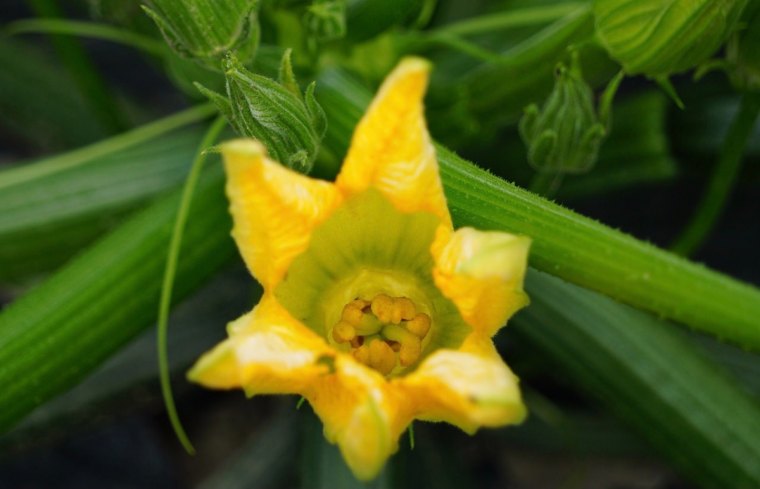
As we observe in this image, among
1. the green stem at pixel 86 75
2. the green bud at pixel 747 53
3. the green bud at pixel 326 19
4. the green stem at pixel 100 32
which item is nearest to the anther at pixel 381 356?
the green bud at pixel 326 19

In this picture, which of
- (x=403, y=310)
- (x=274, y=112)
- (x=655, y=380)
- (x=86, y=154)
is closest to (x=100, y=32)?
(x=86, y=154)

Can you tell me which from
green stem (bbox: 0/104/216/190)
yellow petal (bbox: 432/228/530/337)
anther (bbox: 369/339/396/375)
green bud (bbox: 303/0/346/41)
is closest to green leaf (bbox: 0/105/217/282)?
green stem (bbox: 0/104/216/190)

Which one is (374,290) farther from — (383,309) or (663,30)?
(663,30)

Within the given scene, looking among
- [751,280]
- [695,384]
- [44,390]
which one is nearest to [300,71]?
[44,390]

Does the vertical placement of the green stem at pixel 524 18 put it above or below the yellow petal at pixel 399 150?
below

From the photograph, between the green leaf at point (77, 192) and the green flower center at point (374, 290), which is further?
the green leaf at point (77, 192)

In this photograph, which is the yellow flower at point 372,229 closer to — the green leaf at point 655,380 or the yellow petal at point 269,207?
the yellow petal at point 269,207

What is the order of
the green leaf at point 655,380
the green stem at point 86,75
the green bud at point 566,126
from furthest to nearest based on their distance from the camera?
the green stem at point 86,75
the green leaf at point 655,380
the green bud at point 566,126
